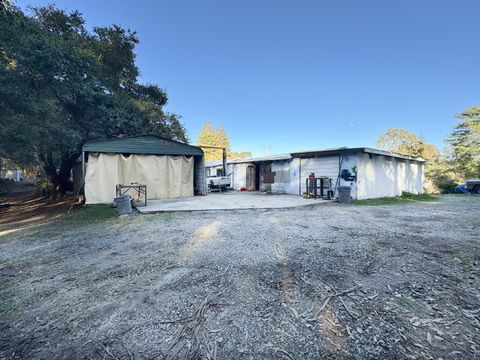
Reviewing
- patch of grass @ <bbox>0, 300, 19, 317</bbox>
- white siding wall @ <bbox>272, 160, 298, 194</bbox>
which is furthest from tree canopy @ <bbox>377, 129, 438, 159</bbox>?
patch of grass @ <bbox>0, 300, 19, 317</bbox>

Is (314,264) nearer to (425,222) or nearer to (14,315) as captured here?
(14,315)

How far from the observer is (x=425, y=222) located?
6.18 m

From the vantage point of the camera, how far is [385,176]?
42.5 feet

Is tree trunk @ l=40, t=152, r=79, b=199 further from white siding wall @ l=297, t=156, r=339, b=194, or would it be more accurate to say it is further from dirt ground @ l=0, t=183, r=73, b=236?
white siding wall @ l=297, t=156, r=339, b=194

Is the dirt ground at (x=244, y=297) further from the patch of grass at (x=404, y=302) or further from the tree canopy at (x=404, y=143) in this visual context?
the tree canopy at (x=404, y=143)

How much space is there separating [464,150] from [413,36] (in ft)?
51.5

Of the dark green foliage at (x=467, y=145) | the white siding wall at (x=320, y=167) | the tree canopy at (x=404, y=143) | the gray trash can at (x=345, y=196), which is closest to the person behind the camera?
the gray trash can at (x=345, y=196)

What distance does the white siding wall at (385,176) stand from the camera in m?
11.4

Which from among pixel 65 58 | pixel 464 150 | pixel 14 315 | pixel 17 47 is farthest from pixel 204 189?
pixel 464 150

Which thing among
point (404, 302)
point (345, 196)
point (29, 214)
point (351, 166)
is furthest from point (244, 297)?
point (29, 214)

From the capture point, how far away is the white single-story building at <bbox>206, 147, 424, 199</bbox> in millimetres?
11203

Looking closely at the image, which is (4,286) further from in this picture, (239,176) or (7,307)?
(239,176)

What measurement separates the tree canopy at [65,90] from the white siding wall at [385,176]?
12.7 m

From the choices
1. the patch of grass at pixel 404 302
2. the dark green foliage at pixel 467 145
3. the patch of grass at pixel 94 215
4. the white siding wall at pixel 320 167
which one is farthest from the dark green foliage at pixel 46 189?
→ the dark green foliage at pixel 467 145
